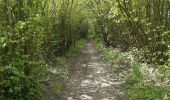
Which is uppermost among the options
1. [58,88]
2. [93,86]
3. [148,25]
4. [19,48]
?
[148,25]

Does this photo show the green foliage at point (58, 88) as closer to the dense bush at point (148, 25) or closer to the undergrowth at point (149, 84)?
the undergrowth at point (149, 84)

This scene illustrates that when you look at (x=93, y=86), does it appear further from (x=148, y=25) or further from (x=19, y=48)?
(x=19, y=48)

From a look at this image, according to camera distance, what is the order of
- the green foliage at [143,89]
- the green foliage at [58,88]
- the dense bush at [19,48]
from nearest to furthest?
the dense bush at [19,48] < the green foliage at [143,89] < the green foliage at [58,88]

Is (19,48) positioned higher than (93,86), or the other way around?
(19,48)

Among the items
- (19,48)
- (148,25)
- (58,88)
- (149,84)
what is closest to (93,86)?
(58,88)

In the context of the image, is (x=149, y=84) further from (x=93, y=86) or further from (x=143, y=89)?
(x=93, y=86)

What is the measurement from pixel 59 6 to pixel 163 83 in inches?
428

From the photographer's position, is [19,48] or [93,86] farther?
[93,86]

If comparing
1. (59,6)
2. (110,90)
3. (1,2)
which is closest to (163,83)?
(110,90)

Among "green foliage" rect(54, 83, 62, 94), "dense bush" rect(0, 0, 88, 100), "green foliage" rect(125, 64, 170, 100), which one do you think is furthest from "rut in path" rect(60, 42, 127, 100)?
"dense bush" rect(0, 0, 88, 100)

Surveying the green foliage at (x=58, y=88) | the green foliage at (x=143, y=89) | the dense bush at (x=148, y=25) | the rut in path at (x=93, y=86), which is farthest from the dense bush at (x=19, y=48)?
the dense bush at (x=148, y=25)

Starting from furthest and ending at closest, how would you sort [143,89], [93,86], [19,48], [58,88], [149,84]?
1. [93,86]
2. [58,88]
3. [149,84]
4. [143,89]
5. [19,48]

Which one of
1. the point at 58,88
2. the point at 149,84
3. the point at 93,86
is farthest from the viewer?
the point at 93,86

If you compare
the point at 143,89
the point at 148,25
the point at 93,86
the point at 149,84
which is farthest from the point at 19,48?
the point at 148,25
